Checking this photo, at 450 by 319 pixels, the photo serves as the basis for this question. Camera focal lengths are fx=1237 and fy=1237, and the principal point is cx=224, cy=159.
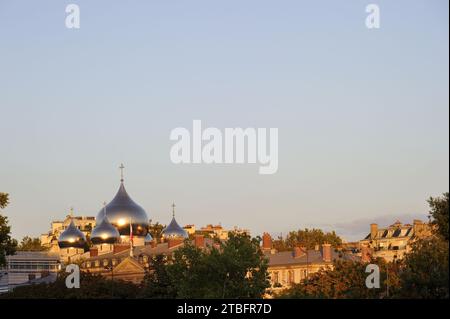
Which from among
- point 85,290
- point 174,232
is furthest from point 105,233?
point 85,290

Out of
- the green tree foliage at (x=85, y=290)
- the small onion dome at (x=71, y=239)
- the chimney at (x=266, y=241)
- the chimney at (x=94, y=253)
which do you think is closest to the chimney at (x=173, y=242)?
the chimney at (x=266, y=241)

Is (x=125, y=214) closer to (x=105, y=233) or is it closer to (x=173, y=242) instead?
(x=105, y=233)

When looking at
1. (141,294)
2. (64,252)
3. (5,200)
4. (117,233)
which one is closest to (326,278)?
(141,294)

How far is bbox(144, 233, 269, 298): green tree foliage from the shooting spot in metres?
80.2

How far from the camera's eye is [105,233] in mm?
143375

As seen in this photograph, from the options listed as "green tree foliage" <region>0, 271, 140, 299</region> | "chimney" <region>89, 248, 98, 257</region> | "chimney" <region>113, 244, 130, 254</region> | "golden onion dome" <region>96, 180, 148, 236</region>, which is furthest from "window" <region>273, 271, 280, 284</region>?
"chimney" <region>89, 248, 98, 257</region>

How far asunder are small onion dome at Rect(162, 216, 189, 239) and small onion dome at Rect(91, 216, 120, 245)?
9745 millimetres

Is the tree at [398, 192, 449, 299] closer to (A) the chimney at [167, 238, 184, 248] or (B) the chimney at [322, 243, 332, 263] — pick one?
(B) the chimney at [322, 243, 332, 263]

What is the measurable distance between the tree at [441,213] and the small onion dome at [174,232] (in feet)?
278

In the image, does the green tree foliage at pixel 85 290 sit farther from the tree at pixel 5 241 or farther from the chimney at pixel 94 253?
the chimney at pixel 94 253

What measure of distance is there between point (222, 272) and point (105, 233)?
63.6m
